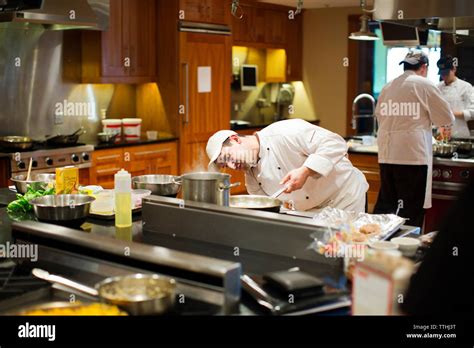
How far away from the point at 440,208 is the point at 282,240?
3532 mm

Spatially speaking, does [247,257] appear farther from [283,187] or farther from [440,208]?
[440,208]

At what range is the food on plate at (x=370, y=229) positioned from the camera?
8.00 feet

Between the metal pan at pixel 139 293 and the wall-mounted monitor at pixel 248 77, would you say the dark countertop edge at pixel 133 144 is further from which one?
the metal pan at pixel 139 293

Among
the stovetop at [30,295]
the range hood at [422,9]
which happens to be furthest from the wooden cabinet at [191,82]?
the stovetop at [30,295]

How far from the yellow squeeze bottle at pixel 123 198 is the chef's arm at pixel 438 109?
3296mm

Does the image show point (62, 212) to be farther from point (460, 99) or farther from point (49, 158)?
point (460, 99)

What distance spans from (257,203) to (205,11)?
15.9 ft

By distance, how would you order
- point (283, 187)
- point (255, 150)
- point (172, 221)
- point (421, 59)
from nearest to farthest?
1. point (172, 221)
2. point (283, 187)
3. point (255, 150)
4. point (421, 59)

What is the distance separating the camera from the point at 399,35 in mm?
6527

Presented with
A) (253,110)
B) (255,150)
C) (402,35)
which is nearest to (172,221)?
(255,150)

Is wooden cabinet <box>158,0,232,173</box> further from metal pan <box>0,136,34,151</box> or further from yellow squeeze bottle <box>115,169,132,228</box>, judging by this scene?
yellow squeeze bottle <box>115,169,132,228</box>

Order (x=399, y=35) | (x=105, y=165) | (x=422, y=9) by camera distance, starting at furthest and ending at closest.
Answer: (x=399, y=35) → (x=105, y=165) → (x=422, y=9)

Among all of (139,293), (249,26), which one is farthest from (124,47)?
(139,293)

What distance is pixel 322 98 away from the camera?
9.35 m
